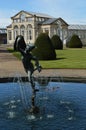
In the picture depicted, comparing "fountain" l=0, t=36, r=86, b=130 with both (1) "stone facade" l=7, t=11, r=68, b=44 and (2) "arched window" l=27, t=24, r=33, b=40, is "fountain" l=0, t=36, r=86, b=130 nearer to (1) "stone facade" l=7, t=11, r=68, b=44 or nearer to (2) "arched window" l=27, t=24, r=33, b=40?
(1) "stone facade" l=7, t=11, r=68, b=44

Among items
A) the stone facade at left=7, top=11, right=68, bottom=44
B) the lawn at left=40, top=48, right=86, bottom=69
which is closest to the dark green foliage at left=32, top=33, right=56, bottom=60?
the lawn at left=40, top=48, right=86, bottom=69

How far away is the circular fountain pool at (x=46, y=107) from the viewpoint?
10.9 meters

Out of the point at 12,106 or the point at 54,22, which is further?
the point at 54,22

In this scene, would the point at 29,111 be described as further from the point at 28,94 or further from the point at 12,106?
the point at 28,94

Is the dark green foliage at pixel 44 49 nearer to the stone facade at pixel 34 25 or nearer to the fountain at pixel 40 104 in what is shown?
the fountain at pixel 40 104

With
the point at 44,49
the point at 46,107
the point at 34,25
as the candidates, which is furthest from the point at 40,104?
the point at 34,25

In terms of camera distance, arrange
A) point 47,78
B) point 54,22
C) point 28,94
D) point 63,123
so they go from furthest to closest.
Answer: point 54,22 → point 47,78 → point 28,94 → point 63,123

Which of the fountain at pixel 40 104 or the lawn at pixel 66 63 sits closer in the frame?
the fountain at pixel 40 104

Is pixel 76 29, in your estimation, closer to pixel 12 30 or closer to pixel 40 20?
pixel 40 20

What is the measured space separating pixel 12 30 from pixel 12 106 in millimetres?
88612

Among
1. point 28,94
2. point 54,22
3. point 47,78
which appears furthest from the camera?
point 54,22

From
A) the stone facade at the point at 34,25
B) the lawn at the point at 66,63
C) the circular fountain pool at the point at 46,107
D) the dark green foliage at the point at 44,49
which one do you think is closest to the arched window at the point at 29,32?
the stone facade at the point at 34,25

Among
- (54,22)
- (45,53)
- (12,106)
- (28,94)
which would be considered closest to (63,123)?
(12,106)

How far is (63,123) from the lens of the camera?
10992 millimetres
